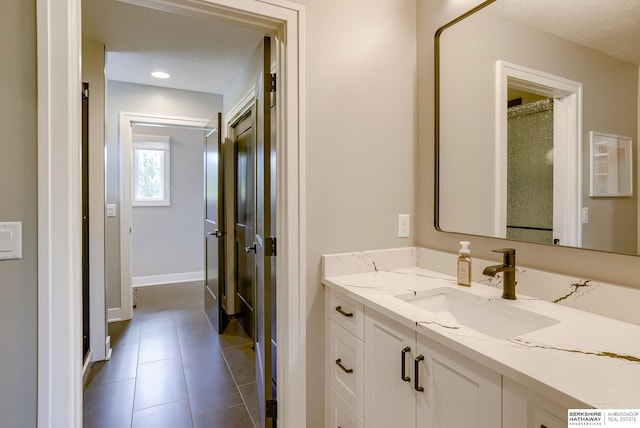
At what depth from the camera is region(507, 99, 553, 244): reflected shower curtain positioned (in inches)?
48.1

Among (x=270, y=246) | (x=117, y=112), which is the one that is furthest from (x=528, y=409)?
(x=117, y=112)

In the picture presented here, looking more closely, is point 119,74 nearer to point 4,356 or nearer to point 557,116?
point 4,356

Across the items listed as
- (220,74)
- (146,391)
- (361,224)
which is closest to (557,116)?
(361,224)

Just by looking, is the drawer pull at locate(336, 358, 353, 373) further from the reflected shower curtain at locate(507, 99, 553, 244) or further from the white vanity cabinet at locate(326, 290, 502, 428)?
the reflected shower curtain at locate(507, 99, 553, 244)

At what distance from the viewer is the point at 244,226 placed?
9.80 ft

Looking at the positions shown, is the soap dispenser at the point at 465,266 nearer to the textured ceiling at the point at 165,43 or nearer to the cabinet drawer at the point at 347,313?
the cabinet drawer at the point at 347,313

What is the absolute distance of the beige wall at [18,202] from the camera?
40.8 inches

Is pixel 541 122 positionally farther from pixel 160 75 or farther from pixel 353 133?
pixel 160 75

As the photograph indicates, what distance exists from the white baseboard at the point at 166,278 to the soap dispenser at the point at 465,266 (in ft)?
14.7

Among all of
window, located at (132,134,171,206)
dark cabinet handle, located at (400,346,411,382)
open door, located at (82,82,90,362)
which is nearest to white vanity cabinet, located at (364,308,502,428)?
dark cabinet handle, located at (400,346,411,382)

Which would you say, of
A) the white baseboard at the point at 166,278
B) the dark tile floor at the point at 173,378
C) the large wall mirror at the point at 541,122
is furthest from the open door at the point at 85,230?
the large wall mirror at the point at 541,122

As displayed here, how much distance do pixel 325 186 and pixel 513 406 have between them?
1.05 metres

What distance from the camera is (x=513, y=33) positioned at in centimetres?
132

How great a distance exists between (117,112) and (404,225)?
3.17m
